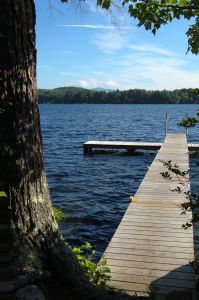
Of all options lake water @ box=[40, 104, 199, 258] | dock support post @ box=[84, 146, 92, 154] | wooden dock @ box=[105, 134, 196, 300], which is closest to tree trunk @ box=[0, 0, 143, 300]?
wooden dock @ box=[105, 134, 196, 300]

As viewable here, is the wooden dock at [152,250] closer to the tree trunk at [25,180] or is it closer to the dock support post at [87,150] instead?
the tree trunk at [25,180]

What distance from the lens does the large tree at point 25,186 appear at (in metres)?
3.38

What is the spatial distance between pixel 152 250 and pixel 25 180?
3.81m

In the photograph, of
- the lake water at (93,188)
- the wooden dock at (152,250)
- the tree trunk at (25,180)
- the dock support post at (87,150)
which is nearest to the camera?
the tree trunk at (25,180)

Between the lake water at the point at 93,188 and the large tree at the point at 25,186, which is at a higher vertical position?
the large tree at the point at 25,186

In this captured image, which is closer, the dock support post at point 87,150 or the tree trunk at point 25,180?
the tree trunk at point 25,180

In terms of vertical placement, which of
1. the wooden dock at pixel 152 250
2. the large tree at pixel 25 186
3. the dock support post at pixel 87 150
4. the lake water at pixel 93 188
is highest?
the large tree at pixel 25 186

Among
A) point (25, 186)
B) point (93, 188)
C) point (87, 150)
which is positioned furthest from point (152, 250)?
point (87, 150)

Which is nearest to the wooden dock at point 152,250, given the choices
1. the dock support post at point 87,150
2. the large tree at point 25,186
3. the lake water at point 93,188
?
the large tree at point 25,186

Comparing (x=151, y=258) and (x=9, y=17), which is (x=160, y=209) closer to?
(x=151, y=258)

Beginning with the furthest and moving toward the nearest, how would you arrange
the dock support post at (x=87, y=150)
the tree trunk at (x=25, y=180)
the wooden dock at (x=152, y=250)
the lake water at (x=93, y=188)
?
the dock support post at (x=87, y=150) → the lake water at (x=93, y=188) → the wooden dock at (x=152, y=250) → the tree trunk at (x=25, y=180)

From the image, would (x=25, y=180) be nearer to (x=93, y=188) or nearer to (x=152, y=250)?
(x=152, y=250)

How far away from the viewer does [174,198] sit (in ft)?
34.3

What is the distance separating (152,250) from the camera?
675cm
